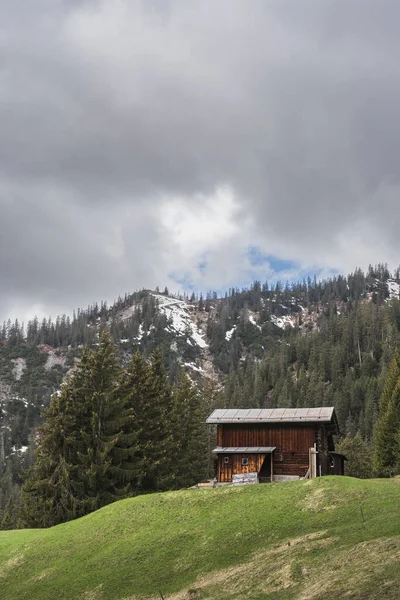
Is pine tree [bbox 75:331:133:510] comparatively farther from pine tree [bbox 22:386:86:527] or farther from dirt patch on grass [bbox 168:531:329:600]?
dirt patch on grass [bbox 168:531:329:600]

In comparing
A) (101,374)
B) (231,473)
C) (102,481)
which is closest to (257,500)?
(231,473)

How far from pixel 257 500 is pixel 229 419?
17040 millimetres

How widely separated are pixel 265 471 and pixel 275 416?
4.89m

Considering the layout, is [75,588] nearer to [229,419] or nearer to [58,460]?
[58,460]

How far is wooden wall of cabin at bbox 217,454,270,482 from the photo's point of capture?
1895 inches

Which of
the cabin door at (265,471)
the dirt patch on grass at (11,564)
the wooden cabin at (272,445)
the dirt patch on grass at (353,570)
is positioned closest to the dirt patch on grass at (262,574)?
the dirt patch on grass at (353,570)

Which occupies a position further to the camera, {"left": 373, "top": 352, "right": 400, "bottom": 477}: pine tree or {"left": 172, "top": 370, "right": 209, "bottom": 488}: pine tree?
{"left": 172, "top": 370, "right": 209, "bottom": 488}: pine tree

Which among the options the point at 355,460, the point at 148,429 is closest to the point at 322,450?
the point at 148,429

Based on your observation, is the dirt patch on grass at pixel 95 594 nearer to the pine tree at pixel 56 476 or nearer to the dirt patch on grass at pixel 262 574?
the dirt patch on grass at pixel 262 574

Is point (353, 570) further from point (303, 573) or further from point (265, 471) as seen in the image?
point (265, 471)

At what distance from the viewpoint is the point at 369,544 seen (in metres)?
22.3

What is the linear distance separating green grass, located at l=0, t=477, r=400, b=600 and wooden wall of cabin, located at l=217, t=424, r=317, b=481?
1222 centimetres

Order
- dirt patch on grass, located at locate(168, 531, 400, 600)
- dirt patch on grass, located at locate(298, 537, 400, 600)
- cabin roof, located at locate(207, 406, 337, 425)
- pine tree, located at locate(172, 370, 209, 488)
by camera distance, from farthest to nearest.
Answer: pine tree, located at locate(172, 370, 209, 488), cabin roof, located at locate(207, 406, 337, 425), dirt patch on grass, located at locate(168, 531, 400, 600), dirt patch on grass, located at locate(298, 537, 400, 600)

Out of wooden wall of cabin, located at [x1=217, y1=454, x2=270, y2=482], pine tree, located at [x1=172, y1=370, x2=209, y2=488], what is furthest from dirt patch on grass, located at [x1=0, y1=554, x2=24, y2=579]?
pine tree, located at [x1=172, y1=370, x2=209, y2=488]
